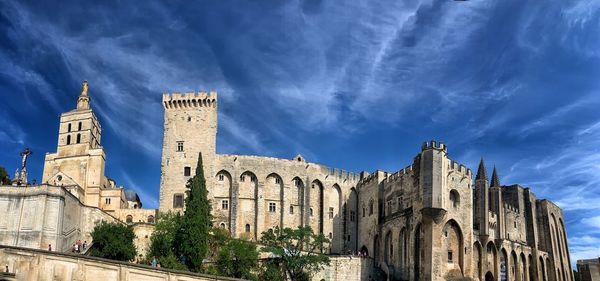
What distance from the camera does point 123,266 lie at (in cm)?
3161

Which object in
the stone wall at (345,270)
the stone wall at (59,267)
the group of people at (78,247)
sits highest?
the group of people at (78,247)

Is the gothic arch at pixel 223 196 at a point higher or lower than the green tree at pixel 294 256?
higher

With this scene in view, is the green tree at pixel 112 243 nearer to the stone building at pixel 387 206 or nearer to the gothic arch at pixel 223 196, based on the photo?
the stone building at pixel 387 206

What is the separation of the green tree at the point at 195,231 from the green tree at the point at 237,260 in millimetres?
1903

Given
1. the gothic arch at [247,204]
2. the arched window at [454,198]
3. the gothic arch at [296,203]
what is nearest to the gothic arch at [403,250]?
the arched window at [454,198]

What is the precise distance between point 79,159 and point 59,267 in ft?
102

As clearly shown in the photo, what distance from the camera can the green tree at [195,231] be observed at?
45.1m

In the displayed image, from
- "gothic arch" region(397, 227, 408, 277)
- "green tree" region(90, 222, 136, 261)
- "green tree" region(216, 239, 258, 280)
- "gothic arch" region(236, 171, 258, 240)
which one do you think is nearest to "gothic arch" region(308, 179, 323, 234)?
"gothic arch" region(236, 171, 258, 240)

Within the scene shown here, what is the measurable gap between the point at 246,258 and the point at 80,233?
499 inches

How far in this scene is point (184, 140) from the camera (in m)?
60.6

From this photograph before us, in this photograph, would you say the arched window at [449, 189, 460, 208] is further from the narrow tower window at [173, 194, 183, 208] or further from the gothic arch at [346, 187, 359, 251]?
the narrow tower window at [173, 194, 183, 208]

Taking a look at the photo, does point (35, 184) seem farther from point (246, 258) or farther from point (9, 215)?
point (246, 258)

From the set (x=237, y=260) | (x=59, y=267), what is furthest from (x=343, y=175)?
(x=59, y=267)

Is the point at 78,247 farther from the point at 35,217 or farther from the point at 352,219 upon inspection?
the point at 352,219
